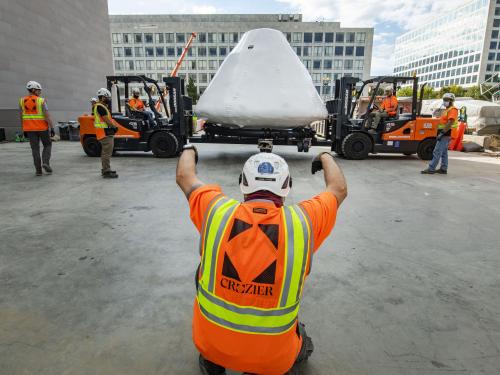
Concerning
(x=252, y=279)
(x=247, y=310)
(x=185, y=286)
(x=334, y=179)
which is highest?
(x=334, y=179)

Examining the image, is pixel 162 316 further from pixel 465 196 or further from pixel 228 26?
pixel 228 26

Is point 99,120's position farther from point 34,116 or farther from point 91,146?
point 91,146

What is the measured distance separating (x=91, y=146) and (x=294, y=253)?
9505 mm

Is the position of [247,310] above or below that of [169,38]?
below

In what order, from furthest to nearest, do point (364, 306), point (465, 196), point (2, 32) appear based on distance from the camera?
point (2, 32), point (465, 196), point (364, 306)

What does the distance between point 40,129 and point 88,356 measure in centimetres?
594

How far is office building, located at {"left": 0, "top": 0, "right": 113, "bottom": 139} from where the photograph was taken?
12641 mm

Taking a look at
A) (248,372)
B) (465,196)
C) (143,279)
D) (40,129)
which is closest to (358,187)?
(465,196)

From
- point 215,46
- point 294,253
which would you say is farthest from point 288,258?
point 215,46

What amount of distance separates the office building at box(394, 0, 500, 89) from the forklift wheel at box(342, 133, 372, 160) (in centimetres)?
7350

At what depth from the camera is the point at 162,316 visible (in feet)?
7.11

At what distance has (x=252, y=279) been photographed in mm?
1185

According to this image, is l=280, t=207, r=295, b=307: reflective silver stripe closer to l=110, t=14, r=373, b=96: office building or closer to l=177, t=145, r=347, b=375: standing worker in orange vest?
l=177, t=145, r=347, b=375: standing worker in orange vest

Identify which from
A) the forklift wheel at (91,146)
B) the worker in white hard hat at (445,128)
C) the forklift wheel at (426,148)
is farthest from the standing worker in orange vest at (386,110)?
the forklift wheel at (91,146)
